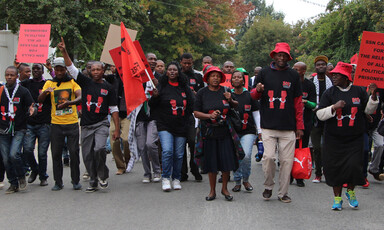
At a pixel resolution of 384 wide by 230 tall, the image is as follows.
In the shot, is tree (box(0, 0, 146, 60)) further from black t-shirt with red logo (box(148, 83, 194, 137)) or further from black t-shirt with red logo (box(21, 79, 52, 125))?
black t-shirt with red logo (box(148, 83, 194, 137))

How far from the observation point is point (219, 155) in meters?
7.67

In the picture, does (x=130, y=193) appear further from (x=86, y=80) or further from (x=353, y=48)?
(x=353, y=48)

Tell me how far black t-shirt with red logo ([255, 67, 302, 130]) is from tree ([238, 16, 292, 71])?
43395 mm

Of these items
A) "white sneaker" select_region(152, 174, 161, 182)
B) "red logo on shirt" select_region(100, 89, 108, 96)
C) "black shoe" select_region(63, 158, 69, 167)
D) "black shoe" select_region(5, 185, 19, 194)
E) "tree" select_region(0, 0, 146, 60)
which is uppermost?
"tree" select_region(0, 0, 146, 60)

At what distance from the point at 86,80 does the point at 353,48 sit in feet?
59.7

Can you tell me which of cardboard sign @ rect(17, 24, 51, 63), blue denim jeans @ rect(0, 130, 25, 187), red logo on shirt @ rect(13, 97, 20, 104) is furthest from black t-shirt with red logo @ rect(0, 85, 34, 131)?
cardboard sign @ rect(17, 24, 51, 63)

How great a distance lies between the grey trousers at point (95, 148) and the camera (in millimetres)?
8438

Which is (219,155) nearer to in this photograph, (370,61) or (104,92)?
(104,92)

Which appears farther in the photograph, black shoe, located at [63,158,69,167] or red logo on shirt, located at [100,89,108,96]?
black shoe, located at [63,158,69,167]

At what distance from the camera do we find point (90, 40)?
22312mm

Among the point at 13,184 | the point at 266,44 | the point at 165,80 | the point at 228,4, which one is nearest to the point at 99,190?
the point at 13,184

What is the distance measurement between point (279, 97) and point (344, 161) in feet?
4.12

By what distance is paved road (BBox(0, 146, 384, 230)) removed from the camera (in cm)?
634

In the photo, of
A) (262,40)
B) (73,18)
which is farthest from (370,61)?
(262,40)
